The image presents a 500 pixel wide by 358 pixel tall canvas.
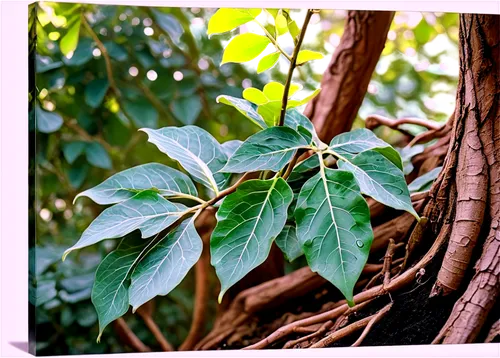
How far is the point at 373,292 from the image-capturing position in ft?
1.76

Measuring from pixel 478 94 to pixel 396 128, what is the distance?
0.19 metres

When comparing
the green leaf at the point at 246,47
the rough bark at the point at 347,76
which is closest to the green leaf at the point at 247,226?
the green leaf at the point at 246,47

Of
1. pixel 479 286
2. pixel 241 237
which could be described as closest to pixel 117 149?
pixel 241 237

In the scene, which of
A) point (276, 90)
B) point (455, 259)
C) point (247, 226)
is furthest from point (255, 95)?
point (455, 259)

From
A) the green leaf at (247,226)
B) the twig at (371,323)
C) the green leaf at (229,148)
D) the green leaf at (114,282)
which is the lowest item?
the twig at (371,323)

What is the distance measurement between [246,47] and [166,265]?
0.72 ft

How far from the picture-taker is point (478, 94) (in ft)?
1.70

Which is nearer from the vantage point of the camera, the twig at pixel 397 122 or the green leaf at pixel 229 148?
the green leaf at pixel 229 148

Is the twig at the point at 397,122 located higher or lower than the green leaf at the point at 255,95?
lower

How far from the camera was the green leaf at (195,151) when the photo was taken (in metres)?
0.52

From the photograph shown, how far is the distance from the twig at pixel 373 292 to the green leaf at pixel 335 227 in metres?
0.10

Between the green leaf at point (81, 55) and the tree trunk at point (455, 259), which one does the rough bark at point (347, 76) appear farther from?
the green leaf at point (81, 55)

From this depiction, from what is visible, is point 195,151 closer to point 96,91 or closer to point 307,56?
point 307,56

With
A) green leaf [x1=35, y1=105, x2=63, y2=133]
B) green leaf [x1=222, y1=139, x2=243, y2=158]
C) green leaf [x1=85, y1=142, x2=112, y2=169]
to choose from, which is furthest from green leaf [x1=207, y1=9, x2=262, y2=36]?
green leaf [x1=85, y1=142, x2=112, y2=169]
